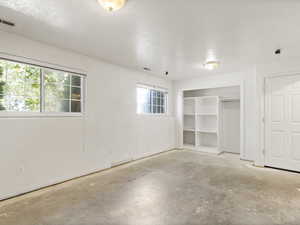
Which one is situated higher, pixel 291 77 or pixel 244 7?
pixel 244 7

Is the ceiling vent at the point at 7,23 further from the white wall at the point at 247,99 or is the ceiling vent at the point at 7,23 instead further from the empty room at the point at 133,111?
the white wall at the point at 247,99

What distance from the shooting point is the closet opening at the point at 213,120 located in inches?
221

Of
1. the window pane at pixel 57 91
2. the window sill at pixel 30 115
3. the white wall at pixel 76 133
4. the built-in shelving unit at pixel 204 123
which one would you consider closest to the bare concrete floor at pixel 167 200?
the white wall at pixel 76 133

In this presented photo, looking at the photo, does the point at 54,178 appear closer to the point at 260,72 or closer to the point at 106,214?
the point at 106,214

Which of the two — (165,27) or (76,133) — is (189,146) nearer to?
(76,133)

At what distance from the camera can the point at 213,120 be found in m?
6.07

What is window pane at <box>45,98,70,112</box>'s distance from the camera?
313 centimetres

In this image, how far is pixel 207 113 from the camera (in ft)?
19.7

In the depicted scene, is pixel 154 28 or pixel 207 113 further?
pixel 207 113

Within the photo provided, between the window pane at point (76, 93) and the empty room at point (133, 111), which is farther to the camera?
the window pane at point (76, 93)

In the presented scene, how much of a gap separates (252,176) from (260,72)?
101 inches

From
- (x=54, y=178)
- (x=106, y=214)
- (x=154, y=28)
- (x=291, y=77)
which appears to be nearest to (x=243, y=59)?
(x=291, y=77)

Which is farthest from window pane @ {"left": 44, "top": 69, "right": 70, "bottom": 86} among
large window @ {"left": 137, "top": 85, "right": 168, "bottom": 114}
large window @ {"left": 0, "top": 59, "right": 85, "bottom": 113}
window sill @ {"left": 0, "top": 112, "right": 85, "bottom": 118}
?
large window @ {"left": 137, "top": 85, "right": 168, "bottom": 114}

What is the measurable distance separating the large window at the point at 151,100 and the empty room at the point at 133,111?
0.06m
